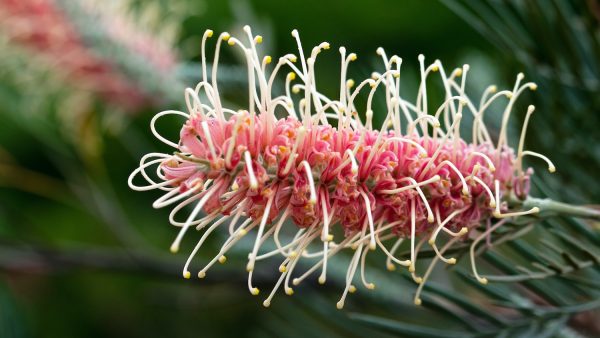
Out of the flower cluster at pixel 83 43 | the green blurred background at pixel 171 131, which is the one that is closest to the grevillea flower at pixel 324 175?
the green blurred background at pixel 171 131

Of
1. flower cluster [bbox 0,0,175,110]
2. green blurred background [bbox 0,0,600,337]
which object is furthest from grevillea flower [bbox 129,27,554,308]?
flower cluster [bbox 0,0,175,110]

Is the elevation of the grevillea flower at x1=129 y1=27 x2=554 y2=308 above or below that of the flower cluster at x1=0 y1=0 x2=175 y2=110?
above

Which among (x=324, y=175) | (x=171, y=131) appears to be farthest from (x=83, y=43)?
(x=324, y=175)

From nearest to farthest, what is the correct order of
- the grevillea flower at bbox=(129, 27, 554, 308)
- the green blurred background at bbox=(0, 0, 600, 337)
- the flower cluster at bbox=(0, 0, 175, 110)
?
1. the grevillea flower at bbox=(129, 27, 554, 308)
2. the green blurred background at bbox=(0, 0, 600, 337)
3. the flower cluster at bbox=(0, 0, 175, 110)

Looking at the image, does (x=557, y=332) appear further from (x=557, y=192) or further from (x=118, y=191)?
(x=118, y=191)

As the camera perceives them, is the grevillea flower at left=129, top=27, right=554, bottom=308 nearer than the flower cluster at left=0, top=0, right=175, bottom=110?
Yes

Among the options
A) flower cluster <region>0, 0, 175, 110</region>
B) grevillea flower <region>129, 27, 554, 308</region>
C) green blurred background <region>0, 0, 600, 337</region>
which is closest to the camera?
grevillea flower <region>129, 27, 554, 308</region>

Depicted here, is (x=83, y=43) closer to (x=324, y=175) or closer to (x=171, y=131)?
(x=171, y=131)

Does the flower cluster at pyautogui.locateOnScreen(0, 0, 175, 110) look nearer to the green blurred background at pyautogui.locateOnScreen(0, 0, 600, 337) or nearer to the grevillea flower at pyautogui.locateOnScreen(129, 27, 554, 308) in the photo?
the green blurred background at pyautogui.locateOnScreen(0, 0, 600, 337)
